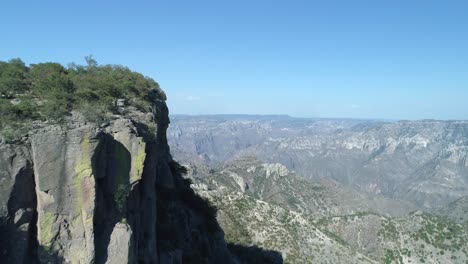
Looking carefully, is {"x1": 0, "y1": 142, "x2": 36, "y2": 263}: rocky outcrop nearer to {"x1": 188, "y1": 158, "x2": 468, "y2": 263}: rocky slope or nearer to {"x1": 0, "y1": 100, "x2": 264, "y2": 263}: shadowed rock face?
{"x1": 0, "y1": 100, "x2": 264, "y2": 263}: shadowed rock face

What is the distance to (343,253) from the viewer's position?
90.6m

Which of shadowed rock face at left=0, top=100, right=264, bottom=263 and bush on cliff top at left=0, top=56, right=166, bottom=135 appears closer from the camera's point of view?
shadowed rock face at left=0, top=100, right=264, bottom=263

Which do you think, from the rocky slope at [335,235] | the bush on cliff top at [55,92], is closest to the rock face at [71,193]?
the bush on cliff top at [55,92]

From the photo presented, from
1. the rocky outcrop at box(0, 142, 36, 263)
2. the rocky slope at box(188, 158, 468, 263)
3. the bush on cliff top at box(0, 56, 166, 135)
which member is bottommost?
the rocky slope at box(188, 158, 468, 263)

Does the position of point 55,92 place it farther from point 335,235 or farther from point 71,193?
point 335,235

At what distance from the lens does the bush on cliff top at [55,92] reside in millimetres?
21484

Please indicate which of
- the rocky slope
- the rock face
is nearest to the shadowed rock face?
the rock face

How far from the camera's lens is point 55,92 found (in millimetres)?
24516


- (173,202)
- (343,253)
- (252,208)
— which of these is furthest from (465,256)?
(173,202)

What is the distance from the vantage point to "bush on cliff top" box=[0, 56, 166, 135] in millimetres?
21484

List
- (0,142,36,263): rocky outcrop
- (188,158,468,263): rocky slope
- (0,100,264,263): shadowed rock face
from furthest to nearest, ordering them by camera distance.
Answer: (188,158,468,263): rocky slope, (0,100,264,263): shadowed rock face, (0,142,36,263): rocky outcrop

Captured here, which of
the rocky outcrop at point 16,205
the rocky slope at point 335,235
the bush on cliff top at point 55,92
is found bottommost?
the rocky slope at point 335,235

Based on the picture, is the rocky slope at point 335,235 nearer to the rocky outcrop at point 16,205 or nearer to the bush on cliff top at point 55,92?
the bush on cliff top at point 55,92

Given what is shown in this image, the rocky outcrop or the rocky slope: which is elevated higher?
the rocky outcrop
